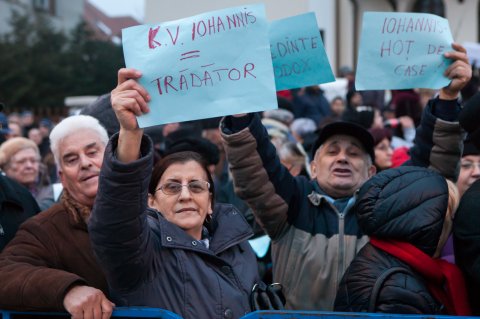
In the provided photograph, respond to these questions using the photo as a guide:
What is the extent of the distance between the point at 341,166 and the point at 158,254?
130cm

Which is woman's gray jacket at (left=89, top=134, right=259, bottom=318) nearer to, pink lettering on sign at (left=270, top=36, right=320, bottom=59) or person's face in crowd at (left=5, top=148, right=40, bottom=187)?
pink lettering on sign at (left=270, top=36, right=320, bottom=59)

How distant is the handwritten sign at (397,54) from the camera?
315 cm

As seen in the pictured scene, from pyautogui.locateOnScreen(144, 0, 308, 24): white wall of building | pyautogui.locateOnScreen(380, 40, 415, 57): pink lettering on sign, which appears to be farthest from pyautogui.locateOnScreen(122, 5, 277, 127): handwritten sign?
pyautogui.locateOnScreen(144, 0, 308, 24): white wall of building

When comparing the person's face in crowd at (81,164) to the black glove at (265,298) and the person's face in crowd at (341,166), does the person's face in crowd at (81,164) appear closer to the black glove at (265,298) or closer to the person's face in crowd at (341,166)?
the black glove at (265,298)

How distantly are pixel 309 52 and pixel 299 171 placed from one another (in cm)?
208

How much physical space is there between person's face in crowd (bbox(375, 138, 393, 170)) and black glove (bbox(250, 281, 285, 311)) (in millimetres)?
2993

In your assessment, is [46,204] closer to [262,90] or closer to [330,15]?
[262,90]

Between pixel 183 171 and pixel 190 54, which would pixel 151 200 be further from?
pixel 190 54

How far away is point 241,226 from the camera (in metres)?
2.93

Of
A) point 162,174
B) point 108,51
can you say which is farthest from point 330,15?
point 162,174

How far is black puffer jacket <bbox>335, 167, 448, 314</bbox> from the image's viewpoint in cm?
251

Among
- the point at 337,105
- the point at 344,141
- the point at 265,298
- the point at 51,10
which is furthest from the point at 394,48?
the point at 51,10

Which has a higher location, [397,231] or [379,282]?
[397,231]

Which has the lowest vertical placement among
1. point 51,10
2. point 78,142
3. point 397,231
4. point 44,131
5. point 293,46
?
point 397,231
